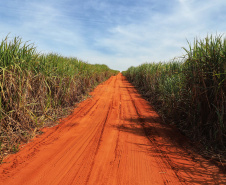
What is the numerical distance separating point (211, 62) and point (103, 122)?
9.57ft

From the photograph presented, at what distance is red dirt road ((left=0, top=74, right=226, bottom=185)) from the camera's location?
1.93m

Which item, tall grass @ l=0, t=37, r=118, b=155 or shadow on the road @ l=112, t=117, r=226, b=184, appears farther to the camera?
tall grass @ l=0, t=37, r=118, b=155

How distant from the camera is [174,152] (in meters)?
2.66

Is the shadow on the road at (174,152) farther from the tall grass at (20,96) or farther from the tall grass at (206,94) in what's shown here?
the tall grass at (20,96)

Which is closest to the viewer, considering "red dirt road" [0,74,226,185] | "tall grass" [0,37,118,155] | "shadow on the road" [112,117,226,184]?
"red dirt road" [0,74,226,185]

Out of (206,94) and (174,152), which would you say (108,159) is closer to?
(174,152)

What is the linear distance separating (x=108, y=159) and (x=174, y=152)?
124cm

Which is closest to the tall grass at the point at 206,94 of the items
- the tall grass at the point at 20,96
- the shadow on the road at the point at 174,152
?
the shadow on the road at the point at 174,152

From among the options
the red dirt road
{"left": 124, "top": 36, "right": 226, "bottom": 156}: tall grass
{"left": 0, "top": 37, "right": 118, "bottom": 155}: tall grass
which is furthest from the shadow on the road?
{"left": 0, "top": 37, "right": 118, "bottom": 155}: tall grass

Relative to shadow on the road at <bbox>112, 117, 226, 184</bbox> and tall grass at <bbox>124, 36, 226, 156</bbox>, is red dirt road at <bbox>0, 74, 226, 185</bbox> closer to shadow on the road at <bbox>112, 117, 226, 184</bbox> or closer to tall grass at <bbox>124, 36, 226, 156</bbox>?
shadow on the road at <bbox>112, 117, 226, 184</bbox>

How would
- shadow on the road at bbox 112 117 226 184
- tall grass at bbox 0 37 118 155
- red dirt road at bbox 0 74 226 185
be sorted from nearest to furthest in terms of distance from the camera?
red dirt road at bbox 0 74 226 185 < shadow on the road at bbox 112 117 226 184 < tall grass at bbox 0 37 118 155

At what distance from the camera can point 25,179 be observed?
189 centimetres

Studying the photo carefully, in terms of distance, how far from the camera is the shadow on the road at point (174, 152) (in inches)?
79.8

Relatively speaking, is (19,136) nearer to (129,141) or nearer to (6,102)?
(6,102)
